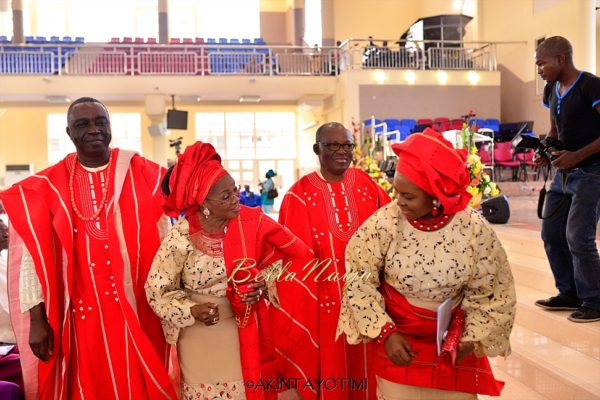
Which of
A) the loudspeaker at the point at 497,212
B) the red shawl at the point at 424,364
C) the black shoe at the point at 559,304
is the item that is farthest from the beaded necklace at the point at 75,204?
the loudspeaker at the point at 497,212

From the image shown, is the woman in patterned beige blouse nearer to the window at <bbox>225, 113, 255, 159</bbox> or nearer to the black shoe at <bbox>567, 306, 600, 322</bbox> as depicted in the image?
the black shoe at <bbox>567, 306, 600, 322</bbox>

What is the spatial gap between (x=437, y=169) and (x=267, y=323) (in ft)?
3.27

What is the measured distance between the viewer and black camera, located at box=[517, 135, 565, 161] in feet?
11.1

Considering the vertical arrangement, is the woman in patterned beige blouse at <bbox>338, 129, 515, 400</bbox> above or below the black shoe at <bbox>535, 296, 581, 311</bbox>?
above

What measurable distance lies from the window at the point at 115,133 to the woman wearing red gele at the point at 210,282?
60.3 feet

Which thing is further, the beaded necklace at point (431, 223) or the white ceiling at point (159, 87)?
the white ceiling at point (159, 87)

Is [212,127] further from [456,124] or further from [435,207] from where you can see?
[435,207]

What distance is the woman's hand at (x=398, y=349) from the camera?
1.82 metres

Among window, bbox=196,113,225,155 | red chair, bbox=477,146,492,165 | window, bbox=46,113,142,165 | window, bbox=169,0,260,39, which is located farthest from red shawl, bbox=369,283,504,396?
window, bbox=169,0,260,39

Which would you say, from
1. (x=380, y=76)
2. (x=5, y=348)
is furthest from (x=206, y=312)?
(x=380, y=76)

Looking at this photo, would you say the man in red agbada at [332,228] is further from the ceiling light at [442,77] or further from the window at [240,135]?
the window at [240,135]

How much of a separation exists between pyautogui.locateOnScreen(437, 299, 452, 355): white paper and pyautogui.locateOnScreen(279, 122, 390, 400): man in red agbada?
3.13ft

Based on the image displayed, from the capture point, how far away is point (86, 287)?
2.34 metres

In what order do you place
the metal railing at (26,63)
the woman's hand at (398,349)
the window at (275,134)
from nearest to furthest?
the woman's hand at (398,349) → the metal railing at (26,63) → the window at (275,134)
